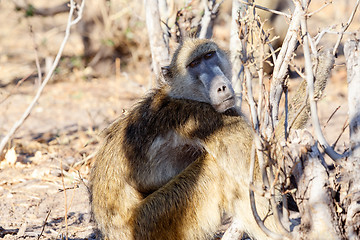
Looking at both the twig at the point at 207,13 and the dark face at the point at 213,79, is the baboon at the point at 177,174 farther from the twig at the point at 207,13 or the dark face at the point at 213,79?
the twig at the point at 207,13

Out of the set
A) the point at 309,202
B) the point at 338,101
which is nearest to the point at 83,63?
the point at 338,101

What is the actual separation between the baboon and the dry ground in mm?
358

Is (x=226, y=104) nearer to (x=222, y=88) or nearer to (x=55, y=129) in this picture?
(x=222, y=88)

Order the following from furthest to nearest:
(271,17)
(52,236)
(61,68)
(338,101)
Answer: (61,68)
(338,101)
(271,17)
(52,236)

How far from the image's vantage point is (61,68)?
391 inches

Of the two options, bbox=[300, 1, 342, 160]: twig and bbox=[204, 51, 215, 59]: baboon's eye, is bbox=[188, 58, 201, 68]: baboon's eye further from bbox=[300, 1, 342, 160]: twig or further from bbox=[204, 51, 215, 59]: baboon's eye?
bbox=[300, 1, 342, 160]: twig

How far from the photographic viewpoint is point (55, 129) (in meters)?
7.10

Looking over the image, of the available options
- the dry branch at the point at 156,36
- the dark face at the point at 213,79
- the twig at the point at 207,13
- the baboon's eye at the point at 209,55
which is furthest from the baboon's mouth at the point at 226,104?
the twig at the point at 207,13

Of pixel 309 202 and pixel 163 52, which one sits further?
pixel 163 52

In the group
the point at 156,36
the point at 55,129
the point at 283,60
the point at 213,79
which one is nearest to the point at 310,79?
the point at 283,60

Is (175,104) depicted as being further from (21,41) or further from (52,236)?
(21,41)

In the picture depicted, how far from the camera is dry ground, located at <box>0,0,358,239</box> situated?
4.27 metres

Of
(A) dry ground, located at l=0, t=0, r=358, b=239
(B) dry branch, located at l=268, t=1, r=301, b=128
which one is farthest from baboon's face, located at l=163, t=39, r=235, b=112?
(A) dry ground, located at l=0, t=0, r=358, b=239

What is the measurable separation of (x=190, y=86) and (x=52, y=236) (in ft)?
5.36
